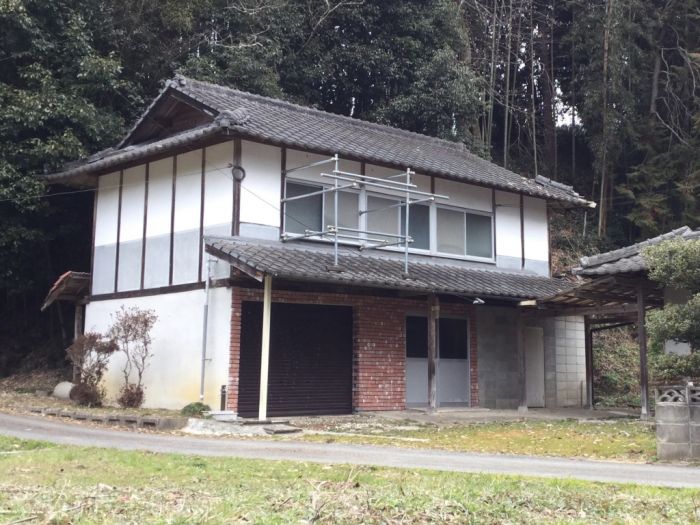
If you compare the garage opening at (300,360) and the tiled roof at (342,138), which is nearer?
the garage opening at (300,360)

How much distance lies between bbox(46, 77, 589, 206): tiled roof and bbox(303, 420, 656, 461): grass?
5.77 meters

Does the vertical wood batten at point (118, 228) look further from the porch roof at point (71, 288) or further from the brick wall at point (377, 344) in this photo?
the brick wall at point (377, 344)

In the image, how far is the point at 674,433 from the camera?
34.2 feet

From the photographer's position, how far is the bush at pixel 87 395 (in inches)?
660

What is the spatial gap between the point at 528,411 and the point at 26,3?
15998 millimetres

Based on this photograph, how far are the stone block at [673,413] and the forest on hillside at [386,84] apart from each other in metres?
15.0

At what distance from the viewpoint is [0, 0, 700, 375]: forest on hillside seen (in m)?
20.5

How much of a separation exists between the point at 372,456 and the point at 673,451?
3846mm

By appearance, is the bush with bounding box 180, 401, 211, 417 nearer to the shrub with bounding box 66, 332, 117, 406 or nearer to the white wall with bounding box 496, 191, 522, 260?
the shrub with bounding box 66, 332, 117, 406

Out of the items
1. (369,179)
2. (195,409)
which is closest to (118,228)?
(195,409)

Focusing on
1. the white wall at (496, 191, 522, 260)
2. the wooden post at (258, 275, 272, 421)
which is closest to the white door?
the white wall at (496, 191, 522, 260)

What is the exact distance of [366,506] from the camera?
6.09 metres

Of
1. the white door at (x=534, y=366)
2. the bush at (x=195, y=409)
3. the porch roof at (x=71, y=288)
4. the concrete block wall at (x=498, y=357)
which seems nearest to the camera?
the bush at (x=195, y=409)

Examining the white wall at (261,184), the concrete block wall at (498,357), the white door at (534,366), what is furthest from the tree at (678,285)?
the white door at (534,366)
